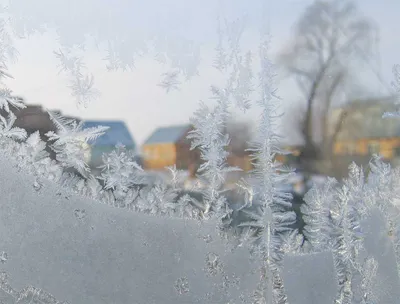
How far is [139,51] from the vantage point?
1.09 metres

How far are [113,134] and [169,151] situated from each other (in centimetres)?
11

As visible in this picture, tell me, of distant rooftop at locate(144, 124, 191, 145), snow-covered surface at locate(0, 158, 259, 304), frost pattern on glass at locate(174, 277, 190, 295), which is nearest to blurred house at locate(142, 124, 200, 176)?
distant rooftop at locate(144, 124, 191, 145)

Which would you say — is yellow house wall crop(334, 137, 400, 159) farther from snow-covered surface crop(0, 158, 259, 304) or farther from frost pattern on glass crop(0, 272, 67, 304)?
frost pattern on glass crop(0, 272, 67, 304)

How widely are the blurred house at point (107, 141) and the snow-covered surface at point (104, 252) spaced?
3.2 inches

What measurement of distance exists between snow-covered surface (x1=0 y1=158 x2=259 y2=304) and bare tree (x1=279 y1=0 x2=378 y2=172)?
27 centimetres

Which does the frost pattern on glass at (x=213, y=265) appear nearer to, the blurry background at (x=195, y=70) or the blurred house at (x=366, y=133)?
the blurry background at (x=195, y=70)

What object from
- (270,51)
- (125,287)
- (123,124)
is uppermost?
(270,51)

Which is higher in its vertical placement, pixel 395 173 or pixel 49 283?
pixel 395 173

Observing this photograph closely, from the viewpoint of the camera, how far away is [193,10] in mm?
1103

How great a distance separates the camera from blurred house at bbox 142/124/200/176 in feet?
3.54

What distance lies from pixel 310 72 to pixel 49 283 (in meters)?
0.65

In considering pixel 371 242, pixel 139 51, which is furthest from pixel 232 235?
pixel 139 51

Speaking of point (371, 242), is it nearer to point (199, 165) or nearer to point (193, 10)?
point (199, 165)

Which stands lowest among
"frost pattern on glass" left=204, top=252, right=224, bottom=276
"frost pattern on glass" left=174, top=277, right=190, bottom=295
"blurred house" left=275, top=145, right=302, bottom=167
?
"frost pattern on glass" left=174, top=277, right=190, bottom=295
